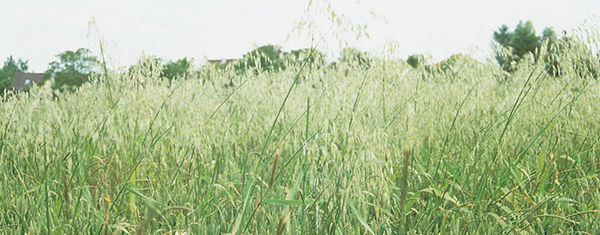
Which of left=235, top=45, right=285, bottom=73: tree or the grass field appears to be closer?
the grass field

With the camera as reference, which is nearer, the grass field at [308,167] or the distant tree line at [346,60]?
the grass field at [308,167]

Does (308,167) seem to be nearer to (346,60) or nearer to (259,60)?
(346,60)

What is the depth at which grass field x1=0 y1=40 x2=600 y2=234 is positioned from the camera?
4.23 ft

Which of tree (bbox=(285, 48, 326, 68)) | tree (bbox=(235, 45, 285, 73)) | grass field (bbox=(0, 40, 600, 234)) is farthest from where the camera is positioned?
tree (bbox=(235, 45, 285, 73))

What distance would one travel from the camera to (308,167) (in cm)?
140

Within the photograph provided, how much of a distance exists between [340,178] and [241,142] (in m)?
1.27

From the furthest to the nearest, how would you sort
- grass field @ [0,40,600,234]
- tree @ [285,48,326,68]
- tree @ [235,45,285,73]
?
1. tree @ [235,45,285,73]
2. tree @ [285,48,326,68]
3. grass field @ [0,40,600,234]

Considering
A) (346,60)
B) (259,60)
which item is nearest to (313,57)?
(259,60)

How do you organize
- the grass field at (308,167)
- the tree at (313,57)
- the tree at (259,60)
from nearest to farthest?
the grass field at (308,167)
the tree at (313,57)
the tree at (259,60)

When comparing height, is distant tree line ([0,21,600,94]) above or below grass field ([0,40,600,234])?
above

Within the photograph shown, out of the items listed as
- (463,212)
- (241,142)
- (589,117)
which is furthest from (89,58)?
(589,117)

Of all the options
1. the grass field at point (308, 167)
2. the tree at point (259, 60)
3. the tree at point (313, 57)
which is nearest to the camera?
the grass field at point (308, 167)

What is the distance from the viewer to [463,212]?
165 cm

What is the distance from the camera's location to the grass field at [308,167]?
4.23 ft
